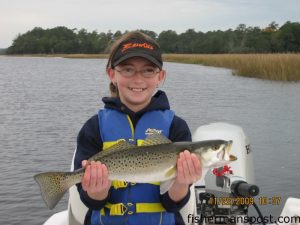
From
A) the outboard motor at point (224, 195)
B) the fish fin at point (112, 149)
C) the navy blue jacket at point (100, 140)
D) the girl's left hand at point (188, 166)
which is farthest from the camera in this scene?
the outboard motor at point (224, 195)

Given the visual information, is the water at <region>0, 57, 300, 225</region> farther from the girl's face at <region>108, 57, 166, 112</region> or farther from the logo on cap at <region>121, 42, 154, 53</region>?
the logo on cap at <region>121, 42, 154, 53</region>

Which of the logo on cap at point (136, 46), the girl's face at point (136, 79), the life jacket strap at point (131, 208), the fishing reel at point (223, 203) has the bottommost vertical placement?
the fishing reel at point (223, 203)

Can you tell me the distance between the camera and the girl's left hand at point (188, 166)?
3146 mm

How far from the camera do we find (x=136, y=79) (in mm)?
3738

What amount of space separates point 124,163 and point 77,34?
134459 mm

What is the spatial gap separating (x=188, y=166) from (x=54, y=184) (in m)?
0.95

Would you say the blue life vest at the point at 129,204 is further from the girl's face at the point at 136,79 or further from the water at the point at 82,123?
the water at the point at 82,123

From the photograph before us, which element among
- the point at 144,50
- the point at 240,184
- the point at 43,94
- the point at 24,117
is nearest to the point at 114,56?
the point at 144,50

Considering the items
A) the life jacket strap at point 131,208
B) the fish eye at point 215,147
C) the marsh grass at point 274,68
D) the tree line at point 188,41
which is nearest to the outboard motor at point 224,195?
the life jacket strap at point 131,208

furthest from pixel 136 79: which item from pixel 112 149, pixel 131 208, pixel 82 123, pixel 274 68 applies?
pixel 274 68

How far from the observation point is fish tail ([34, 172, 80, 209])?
3307 millimetres

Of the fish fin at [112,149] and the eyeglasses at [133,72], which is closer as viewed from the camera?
the fish fin at [112,149]

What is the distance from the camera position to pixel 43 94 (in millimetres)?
24094

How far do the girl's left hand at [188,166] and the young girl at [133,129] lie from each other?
0.26 meters
